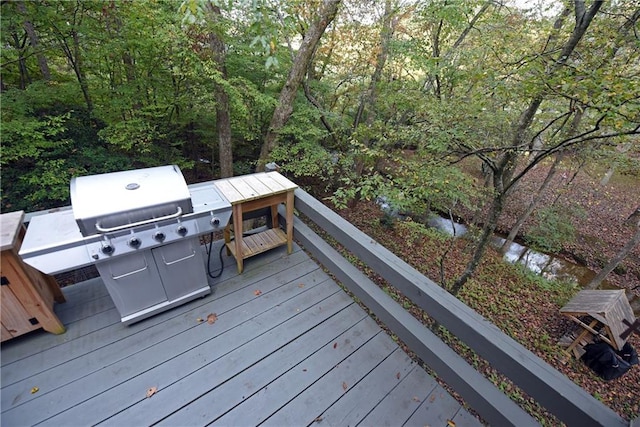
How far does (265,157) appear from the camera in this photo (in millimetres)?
5418

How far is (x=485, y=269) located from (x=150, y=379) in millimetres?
7057

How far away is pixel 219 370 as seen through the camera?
1.75 metres

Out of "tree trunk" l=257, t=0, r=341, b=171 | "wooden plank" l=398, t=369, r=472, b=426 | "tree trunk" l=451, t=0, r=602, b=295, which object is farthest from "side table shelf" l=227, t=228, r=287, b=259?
"tree trunk" l=257, t=0, r=341, b=171

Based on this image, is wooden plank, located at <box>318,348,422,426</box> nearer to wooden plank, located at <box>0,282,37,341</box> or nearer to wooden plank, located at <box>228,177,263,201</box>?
wooden plank, located at <box>228,177,263,201</box>

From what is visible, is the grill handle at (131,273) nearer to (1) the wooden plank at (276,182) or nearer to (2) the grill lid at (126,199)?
(2) the grill lid at (126,199)

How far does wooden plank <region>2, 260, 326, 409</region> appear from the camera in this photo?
5.20ft

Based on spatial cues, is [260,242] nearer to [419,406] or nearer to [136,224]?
[136,224]

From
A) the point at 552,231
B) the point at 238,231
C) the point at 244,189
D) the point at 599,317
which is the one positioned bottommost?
the point at 552,231

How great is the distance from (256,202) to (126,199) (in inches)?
38.9

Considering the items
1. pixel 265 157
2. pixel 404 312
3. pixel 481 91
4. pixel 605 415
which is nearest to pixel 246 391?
pixel 404 312

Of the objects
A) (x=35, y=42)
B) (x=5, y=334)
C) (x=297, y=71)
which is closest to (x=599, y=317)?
(x=297, y=71)

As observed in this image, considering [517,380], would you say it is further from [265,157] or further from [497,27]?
[497,27]

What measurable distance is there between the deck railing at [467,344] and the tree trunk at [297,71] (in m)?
3.34

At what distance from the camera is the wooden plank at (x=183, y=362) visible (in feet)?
4.91
